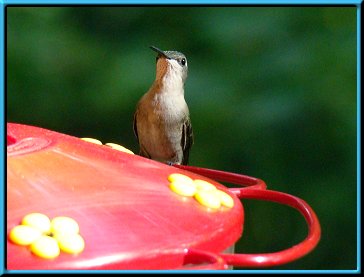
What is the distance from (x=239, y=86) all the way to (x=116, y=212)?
2.87m

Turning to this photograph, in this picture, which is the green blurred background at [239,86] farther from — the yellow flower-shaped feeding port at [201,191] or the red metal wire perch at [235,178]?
the yellow flower-shaped feeding port at [201,191]

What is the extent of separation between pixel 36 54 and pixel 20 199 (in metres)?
2.92

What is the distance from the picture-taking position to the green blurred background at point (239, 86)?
4547 mm

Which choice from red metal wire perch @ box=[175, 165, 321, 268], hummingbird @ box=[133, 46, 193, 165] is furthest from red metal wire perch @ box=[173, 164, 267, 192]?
hummingbird @ box=[133, 46, 193, 165]

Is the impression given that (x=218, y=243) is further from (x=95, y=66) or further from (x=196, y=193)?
(x=95, y=66)

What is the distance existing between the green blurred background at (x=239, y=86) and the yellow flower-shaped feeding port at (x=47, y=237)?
113 inches

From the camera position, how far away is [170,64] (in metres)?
4.36

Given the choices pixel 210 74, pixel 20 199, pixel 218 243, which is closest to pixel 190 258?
pixel 218 243

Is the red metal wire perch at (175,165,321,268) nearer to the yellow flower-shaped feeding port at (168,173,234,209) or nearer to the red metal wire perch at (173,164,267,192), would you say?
the red metal wire perch at (173,164,267,192)

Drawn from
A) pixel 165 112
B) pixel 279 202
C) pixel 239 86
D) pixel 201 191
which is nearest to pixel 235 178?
pixel 279 202

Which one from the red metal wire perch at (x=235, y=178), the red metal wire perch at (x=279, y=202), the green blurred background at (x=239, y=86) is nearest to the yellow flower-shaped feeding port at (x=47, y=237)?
the red metal wire perch at (x=279, y=202)

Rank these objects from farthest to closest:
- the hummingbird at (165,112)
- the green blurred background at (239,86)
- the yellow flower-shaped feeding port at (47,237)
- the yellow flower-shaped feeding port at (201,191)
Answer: the green blurred background at (239,86) → the hummingbird at (165,112) → the yellow flower-shaped feeding port at (201,191) → the yellow flower-shaped feeding port at (47,237)

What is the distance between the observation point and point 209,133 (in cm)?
472

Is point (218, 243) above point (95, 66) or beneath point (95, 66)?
beneath
